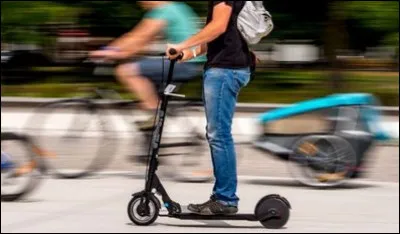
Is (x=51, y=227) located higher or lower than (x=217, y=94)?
lower

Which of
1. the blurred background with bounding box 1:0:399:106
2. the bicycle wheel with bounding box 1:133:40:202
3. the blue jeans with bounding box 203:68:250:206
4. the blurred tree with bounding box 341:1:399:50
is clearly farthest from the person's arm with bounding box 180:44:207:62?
the blurred tree with bounding box 341:1:399:50

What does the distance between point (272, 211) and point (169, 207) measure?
60 cm

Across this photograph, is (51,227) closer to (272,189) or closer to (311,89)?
(272,189)

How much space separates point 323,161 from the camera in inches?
327

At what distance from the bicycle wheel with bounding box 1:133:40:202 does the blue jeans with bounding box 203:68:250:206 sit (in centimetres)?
163

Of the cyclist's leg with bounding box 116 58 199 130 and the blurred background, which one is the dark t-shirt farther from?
the blurred background

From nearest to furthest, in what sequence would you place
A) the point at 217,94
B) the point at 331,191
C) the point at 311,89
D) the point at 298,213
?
the point at 217,94 < the point at 298,213 < the point at 331,191 < the point at 311,89

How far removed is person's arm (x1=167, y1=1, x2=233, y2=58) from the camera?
6055 mm

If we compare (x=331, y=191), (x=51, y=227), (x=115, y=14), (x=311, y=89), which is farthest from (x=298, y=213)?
(x=115, y=14)

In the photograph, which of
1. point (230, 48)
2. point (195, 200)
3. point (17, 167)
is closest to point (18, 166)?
point (17, 167)

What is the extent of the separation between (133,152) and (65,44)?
21.8 feet

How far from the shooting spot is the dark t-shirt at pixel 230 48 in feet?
20.1

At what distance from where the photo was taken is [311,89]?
14.5 m

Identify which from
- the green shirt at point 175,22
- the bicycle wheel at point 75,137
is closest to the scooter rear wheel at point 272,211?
the green shirt at point 175,22
